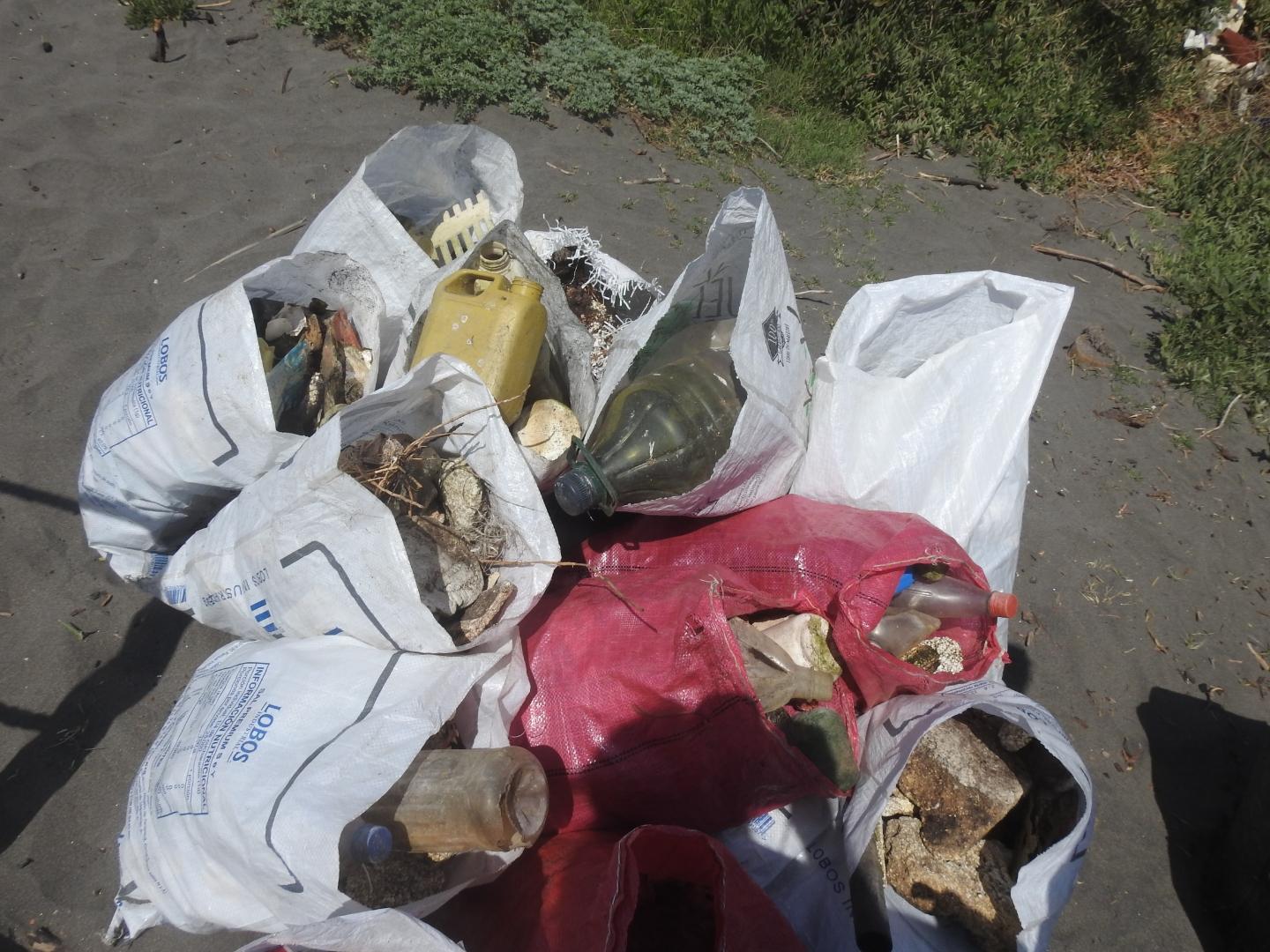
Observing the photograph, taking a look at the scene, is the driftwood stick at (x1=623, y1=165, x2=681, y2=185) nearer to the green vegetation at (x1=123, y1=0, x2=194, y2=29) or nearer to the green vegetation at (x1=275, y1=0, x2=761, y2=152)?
the green vegetation at (x1=275, y1=0, x2=761, y2=152)

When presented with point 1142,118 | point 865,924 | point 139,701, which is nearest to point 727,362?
point 865,924

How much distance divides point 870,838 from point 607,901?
0.52 m

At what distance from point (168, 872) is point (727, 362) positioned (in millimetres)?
1355

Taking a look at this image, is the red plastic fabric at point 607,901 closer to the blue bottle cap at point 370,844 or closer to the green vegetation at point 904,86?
the blue bottle cap at point 370,844

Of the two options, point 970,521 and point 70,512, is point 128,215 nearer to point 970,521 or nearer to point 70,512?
point 70,512

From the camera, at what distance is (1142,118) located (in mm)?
3885

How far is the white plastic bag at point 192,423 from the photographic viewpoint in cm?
148

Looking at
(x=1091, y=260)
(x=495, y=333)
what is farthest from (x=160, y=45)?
(x=1091, y=260)

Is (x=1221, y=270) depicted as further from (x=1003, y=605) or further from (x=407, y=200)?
(x=407, y=200)

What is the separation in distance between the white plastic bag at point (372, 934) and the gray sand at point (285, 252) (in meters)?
0.72

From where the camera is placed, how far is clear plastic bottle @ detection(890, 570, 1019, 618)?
1516mm

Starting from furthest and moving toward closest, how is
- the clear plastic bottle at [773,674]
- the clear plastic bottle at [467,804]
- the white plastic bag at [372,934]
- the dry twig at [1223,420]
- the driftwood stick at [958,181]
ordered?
the driftwood stick at [958,181]
the dry twig at [1223,420]
the clear plastic bottle at [773,674]
the clear plastic bottle at [467,804]
the white plastic bag at [372,934]

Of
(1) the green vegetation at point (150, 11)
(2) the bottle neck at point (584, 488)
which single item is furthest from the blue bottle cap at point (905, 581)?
(1) the green vegetation at point (150, 11)

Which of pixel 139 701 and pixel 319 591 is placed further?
pixel 139 701
